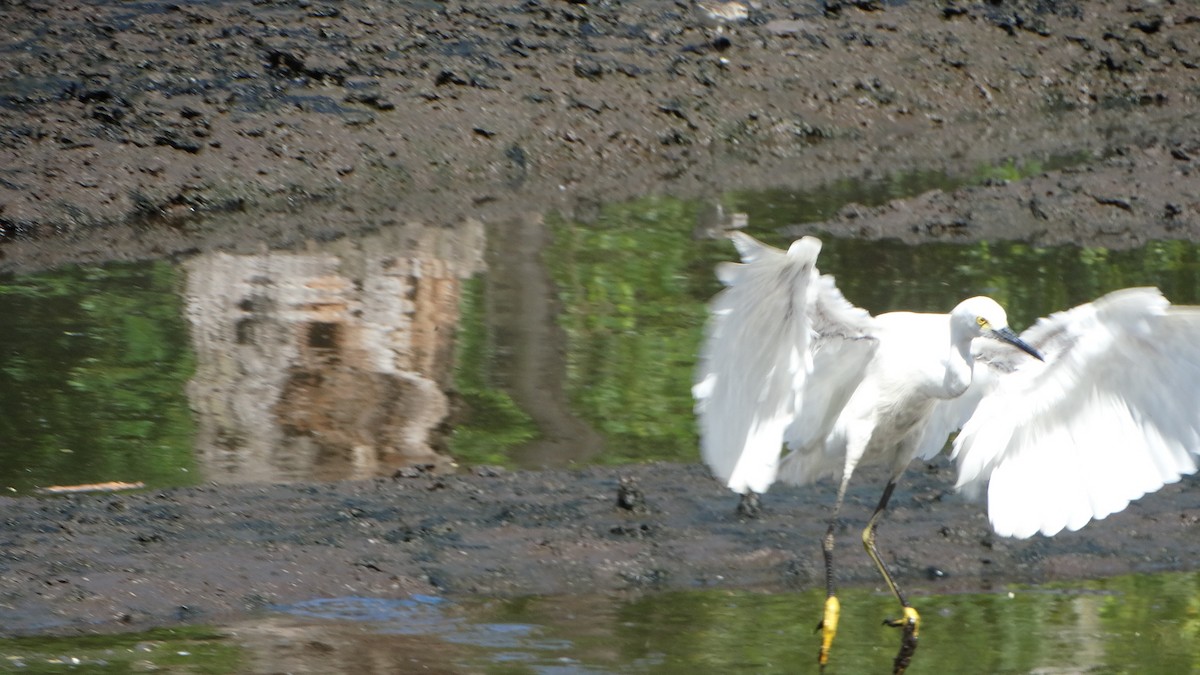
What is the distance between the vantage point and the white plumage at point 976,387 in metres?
4.84

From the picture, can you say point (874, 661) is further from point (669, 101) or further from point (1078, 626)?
point (669, 101)

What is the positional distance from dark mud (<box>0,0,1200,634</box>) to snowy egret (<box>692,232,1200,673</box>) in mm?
658

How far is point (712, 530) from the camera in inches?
239

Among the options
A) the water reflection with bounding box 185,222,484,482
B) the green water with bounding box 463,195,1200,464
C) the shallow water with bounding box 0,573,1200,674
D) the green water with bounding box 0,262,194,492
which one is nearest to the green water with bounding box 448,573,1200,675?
the shallow water with bounding box 0,573,1200,674

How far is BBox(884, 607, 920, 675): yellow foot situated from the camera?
519 cm

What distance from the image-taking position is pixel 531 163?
45.0ft

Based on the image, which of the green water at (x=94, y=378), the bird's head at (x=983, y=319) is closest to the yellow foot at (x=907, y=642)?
the bird's head at (x=983, y=319)

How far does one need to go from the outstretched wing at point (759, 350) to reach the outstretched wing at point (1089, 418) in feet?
1.96

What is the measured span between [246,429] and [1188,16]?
14982mm

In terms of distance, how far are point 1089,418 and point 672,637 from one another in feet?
4.94

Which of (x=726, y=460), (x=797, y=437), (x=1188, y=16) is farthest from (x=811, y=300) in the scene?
(x=1188, y=16)

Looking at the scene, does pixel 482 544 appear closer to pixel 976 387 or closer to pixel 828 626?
pixel 828 626

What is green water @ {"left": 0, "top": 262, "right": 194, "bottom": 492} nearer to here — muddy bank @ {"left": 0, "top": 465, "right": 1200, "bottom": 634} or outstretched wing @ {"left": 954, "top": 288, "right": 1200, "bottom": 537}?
muddy bank @ {"left": 0, "top": 465, "right": 1200, "bottom": 634}

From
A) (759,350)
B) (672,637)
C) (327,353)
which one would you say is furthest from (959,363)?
(327,353)
